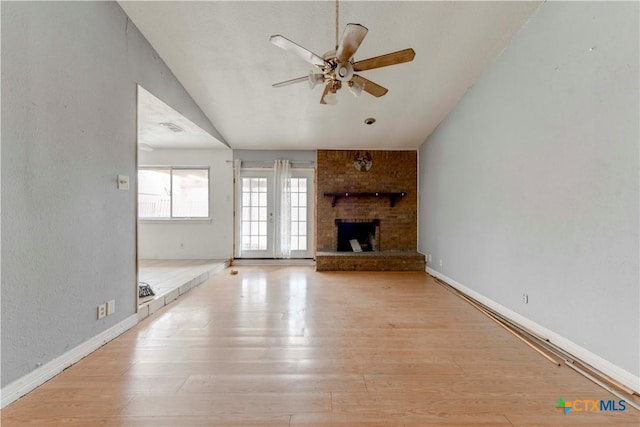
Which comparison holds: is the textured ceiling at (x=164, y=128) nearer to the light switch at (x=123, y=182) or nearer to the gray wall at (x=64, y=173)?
the gray wall at (x=64, y=173)

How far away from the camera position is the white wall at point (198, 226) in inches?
214

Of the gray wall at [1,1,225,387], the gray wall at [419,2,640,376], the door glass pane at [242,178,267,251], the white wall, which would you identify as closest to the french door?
the door glass pane at [242,178,267,251]

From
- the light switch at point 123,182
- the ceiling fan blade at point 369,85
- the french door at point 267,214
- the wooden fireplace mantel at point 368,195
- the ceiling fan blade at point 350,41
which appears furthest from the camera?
the french door at point 267,214

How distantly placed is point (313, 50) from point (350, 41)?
4.02 feet

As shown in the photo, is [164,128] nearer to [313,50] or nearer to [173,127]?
[173,127]

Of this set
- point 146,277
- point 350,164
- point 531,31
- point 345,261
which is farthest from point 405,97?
point 146,277

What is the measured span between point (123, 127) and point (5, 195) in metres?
1.15

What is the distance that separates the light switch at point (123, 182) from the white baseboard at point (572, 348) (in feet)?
13.3

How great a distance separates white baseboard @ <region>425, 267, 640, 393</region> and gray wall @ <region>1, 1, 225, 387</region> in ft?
12.4

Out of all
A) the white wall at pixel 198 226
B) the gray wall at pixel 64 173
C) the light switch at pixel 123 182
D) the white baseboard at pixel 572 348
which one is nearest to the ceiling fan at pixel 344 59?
the gray wall at pixel 64 173

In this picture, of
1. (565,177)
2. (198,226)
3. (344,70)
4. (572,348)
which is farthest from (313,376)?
(198,226)

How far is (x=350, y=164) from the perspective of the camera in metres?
5.54

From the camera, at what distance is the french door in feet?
18.5

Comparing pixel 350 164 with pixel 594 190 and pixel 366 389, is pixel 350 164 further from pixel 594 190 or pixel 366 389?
pixel 366 389
